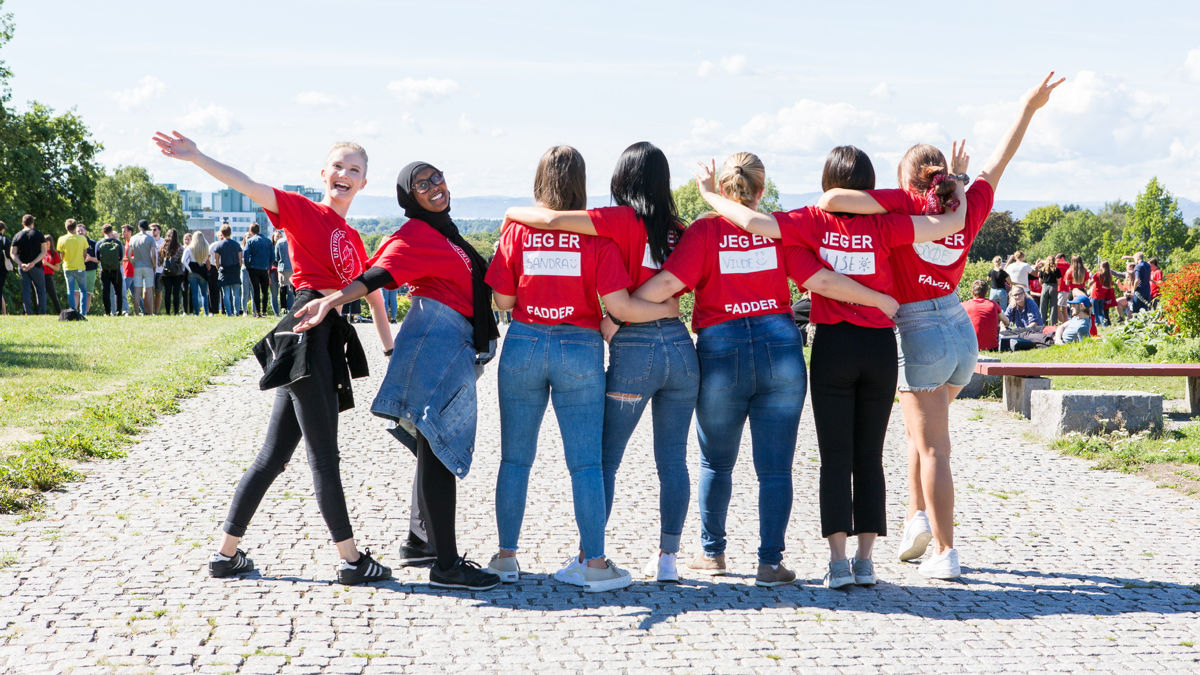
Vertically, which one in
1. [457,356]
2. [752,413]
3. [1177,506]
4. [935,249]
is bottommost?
[1177,506]

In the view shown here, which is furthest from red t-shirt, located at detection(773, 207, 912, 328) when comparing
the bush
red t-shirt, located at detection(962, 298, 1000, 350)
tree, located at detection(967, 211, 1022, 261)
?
tree, located at detection(967, 211, 1022, 261)

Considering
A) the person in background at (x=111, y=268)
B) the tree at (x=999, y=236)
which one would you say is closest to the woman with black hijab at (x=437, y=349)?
the person in background at (x=111, y=268)

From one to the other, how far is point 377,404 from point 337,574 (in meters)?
0.88

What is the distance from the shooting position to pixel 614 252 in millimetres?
4801

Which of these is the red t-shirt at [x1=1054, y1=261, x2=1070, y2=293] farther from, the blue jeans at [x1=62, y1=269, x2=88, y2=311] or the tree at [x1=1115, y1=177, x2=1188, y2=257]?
the tree at [x1=1115, y1=177, x2=1188, y2=257]

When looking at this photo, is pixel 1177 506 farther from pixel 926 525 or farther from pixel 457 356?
pixel 457 356

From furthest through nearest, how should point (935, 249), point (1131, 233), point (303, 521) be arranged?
point (1131, 233)
point (303, 521)
point (935, 249)

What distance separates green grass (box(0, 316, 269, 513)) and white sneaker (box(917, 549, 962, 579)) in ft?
16.1

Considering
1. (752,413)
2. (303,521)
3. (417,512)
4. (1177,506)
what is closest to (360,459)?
(303,521)

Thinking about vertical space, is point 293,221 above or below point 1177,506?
above

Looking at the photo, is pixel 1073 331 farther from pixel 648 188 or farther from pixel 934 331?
pixel 648 188

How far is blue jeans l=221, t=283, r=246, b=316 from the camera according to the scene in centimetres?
2241

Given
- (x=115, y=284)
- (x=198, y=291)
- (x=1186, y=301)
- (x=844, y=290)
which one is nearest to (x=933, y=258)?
(x=844, y=290)

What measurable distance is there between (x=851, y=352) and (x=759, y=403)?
1.55 feet
